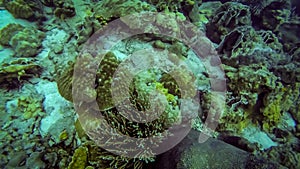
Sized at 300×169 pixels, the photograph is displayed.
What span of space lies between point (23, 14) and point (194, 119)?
465 centimetres

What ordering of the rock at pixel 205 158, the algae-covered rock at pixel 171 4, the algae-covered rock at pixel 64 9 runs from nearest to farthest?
1. the rock at pixel 205 158
2. the algae-covered rock at pixel 171 4
3. the algae-covered rock at pixel 64 9

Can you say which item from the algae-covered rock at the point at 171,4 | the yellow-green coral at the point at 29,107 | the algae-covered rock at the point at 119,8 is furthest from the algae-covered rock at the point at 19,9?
the algae-covered rock at the point at 171,4

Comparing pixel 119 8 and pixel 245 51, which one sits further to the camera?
pixel 245 51

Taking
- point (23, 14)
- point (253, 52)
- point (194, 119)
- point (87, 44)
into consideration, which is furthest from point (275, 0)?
point (23, 14)

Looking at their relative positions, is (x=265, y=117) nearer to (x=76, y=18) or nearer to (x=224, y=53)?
(x=224, y=53)

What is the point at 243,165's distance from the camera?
8.90ft

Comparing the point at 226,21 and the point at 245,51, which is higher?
the point at 226,21

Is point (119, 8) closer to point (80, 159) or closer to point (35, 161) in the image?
point (80, 159)

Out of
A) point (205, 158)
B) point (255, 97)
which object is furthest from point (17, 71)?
point (255, 97)

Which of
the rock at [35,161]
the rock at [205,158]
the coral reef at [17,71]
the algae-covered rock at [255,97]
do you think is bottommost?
the algae-covered rock at [255,97]

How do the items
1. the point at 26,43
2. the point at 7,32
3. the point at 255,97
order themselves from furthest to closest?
the point at 7,32
the point at 26,43
the point at 255,97

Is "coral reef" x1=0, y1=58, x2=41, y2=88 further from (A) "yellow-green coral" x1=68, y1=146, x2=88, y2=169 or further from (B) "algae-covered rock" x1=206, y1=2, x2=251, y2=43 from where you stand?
(B) "algae-covered rock" x1=206, y1=2, x2=251, y2=43

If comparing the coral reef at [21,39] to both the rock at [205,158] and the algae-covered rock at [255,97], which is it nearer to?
the rock at [205,158]

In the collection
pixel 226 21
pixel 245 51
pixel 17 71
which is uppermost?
pixel 17 71
